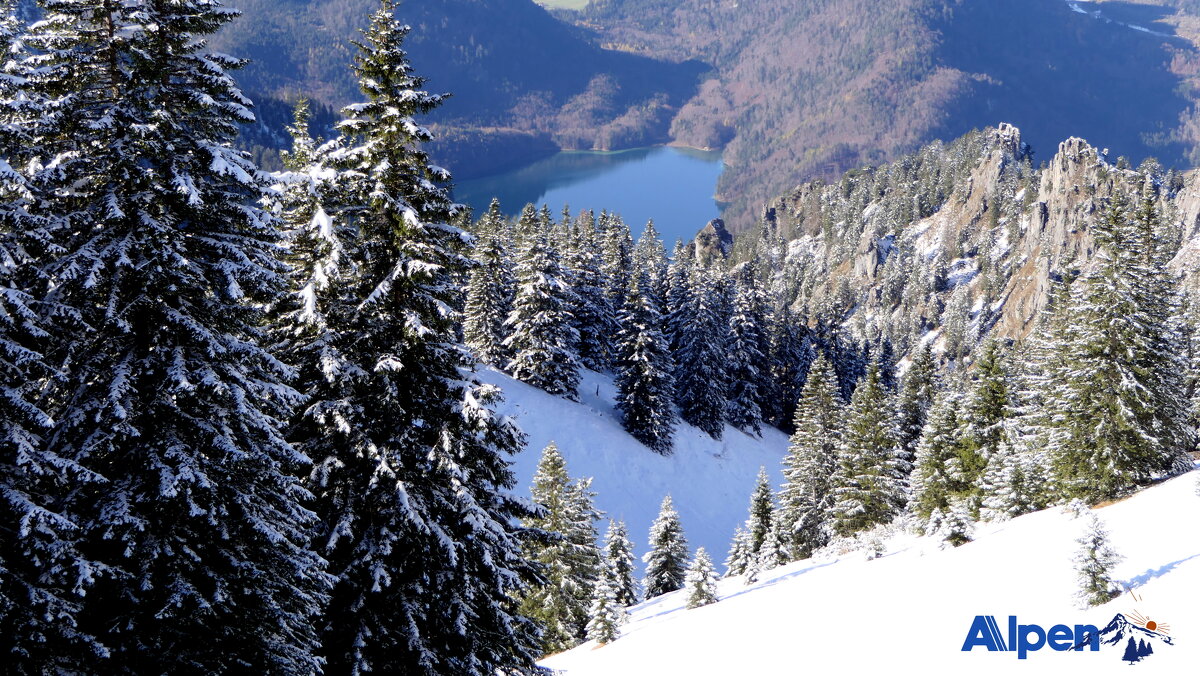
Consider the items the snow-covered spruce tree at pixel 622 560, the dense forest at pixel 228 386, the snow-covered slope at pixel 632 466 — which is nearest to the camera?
the dense forest at pixel 228 386

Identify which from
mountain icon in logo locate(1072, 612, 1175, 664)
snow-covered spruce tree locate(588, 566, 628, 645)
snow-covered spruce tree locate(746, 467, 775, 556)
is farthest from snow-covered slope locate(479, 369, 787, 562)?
mountain icon in logo locate(1072, 612, 1175, 664)

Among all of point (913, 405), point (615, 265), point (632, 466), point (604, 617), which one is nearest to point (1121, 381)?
point (604, 617)

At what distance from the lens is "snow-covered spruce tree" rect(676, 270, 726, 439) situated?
2250 inches

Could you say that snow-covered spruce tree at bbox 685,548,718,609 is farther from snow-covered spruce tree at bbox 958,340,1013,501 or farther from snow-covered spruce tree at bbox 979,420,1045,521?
snow-covered spruce tree at bbox 958,340,1013,501

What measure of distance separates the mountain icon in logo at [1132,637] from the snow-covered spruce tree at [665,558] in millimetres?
23757

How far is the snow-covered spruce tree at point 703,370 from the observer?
57.2 metres

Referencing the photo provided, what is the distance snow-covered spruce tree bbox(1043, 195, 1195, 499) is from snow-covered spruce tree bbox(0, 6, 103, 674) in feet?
84.8

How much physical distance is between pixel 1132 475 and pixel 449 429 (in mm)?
21814

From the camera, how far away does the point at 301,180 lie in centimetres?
1114

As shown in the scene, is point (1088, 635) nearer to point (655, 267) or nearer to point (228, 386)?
point (228, 386)

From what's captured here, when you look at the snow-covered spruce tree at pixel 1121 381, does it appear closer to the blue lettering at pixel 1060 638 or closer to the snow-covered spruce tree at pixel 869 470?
the snow-covered spruce tree at pixel 869 470

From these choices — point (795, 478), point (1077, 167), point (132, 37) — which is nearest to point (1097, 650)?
point (132, 37)

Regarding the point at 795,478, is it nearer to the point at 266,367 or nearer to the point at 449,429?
the point at 449,429

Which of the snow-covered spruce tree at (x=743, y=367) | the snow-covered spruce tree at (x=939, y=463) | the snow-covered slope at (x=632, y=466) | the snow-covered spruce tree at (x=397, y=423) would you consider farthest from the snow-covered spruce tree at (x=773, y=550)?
the snow-covered spruce tree at (x=743, y=367)
